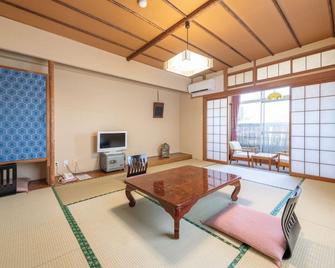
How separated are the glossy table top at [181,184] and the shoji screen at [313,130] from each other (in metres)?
2.41

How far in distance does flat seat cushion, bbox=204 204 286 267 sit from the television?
3.02 metres

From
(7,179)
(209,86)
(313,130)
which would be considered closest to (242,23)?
(209,86)

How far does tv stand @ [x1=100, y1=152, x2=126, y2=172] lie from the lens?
13.1ft

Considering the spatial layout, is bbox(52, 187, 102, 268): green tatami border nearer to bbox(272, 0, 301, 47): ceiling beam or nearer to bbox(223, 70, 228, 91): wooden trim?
bbox(272, 0, 301, 47): ceiling beam

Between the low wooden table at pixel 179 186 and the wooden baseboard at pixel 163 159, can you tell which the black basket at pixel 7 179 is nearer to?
the low wooden table at pixel 179 186

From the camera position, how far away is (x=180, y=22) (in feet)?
9.02

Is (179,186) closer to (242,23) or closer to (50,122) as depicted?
(50,122)

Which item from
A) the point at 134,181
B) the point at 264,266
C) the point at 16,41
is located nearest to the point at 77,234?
the point at 134,181

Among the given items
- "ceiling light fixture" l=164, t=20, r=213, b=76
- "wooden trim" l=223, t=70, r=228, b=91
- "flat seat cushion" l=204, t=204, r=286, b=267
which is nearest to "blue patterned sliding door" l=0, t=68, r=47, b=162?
"ceiling light fixture" l=164, t=20, r=213, b=76

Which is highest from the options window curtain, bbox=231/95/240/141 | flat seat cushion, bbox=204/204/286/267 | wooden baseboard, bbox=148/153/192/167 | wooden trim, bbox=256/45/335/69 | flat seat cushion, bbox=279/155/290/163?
wooden trim, bbox=256/45/335/69

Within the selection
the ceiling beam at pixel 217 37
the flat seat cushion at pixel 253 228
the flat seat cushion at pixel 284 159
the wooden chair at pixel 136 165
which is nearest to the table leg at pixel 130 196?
the wooden chair at pixel 136 165

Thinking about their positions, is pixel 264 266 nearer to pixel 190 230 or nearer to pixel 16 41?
pixel 190 230

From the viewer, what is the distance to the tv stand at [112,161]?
4.00m

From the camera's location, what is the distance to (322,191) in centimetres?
295
